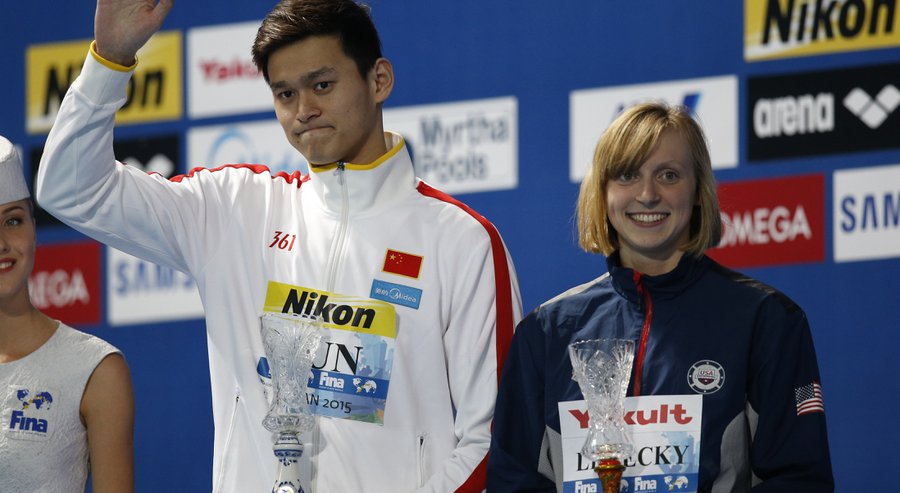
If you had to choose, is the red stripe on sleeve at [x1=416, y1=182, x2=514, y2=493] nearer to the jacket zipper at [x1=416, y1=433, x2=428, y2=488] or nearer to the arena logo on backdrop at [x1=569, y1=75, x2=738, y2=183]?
the jacket zipper at [x1=416, y1=433, x2=428, y2=488]

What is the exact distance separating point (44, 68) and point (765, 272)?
2.23 metres

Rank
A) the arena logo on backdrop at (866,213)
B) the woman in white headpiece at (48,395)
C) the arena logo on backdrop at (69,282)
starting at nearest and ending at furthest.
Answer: the woman in white headpiece at (48,395) < the arena logo on backdrop at (866,213) < the arena logo on backdrop at (69,282)

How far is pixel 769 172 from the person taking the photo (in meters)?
3.55

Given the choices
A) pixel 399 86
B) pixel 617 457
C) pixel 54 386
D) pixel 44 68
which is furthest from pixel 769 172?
pixel 44 68

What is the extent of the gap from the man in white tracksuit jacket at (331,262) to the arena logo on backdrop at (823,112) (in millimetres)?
1264

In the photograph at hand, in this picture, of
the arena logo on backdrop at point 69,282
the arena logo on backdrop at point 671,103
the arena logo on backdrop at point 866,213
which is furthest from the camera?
the arena logo on backdrop at point 69,282

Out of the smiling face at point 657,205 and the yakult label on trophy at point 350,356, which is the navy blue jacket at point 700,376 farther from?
the yakult label on trophy at point 350,356

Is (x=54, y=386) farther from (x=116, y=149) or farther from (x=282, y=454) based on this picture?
(x=116, y=149)

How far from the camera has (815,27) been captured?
3555mm

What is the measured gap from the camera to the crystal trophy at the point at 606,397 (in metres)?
2.10

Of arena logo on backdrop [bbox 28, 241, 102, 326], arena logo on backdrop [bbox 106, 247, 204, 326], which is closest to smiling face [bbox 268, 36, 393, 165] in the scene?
arena logo on backdrop [bbox 106, 247, 204, 326]

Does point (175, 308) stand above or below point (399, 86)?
below

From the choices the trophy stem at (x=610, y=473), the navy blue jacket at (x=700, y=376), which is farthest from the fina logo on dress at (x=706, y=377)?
the trophy stem at (x=610, y=473)

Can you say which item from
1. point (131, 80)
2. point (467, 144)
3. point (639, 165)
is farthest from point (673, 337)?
point (131, 80)
